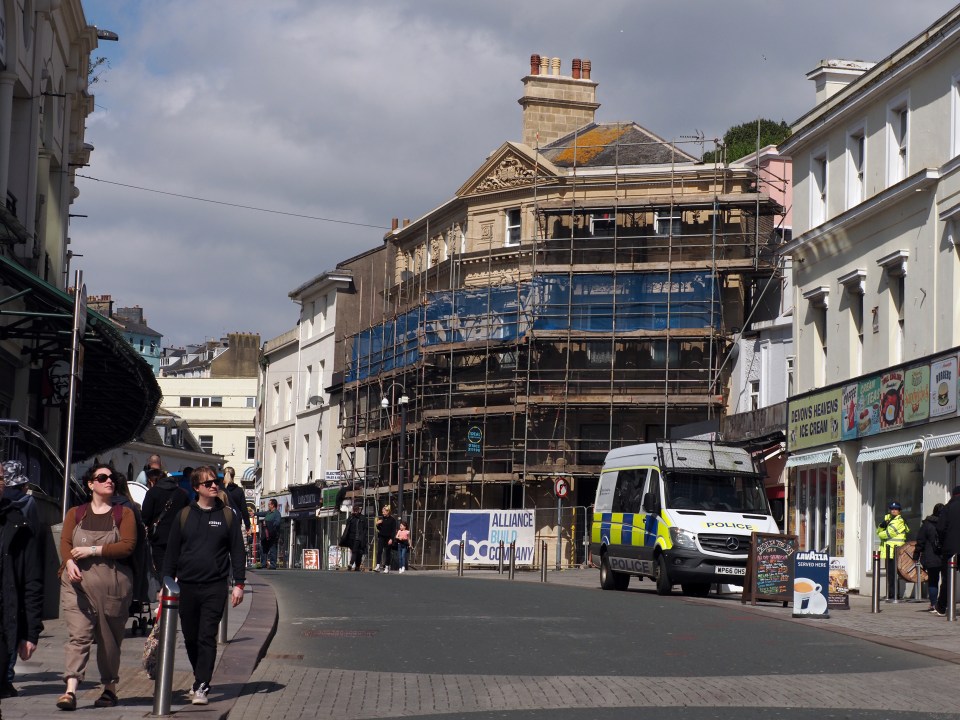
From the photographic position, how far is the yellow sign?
33031 millimetres

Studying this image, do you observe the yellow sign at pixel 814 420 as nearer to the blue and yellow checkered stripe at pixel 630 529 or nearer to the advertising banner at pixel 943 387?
the advertising banner at pixel 943 387

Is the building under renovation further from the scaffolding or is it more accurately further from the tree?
the tree

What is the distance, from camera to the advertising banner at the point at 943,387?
26.8 m

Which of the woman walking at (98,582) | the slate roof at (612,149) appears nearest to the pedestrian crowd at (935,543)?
the woman walking at (98,582)

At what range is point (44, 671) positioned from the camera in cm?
1229

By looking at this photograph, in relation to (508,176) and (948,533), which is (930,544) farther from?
(508,176)

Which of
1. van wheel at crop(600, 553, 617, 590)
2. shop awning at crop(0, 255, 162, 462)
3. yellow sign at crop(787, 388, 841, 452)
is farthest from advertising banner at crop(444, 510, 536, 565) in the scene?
van wheel at crop(600, 553, 617, 590)

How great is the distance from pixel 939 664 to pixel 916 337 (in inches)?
605

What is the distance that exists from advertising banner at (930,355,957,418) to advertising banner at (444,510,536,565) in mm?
16353

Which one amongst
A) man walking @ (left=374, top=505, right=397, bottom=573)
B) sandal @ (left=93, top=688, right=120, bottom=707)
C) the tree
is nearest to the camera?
sandal @ (left=93, top=688, right=120, bottom=707)

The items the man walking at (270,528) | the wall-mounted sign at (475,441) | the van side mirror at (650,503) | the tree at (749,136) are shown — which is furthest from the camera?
the tree at (749,136)

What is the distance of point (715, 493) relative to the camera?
2642 centimetres

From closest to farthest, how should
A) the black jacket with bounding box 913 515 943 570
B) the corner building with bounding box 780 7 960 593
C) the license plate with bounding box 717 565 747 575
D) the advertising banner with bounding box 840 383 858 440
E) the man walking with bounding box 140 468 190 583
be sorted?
the man walking with bounding box 140 468 190 583 → the black jacket with bounding box 913 515 943 570 → the license plate with bounding box 717 565 747 575 → the corner building with bounding box 780 7 960 593 → the advertising banner with bounding box 840 383 858 440

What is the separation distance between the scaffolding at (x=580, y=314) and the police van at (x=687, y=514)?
21.6 metres
